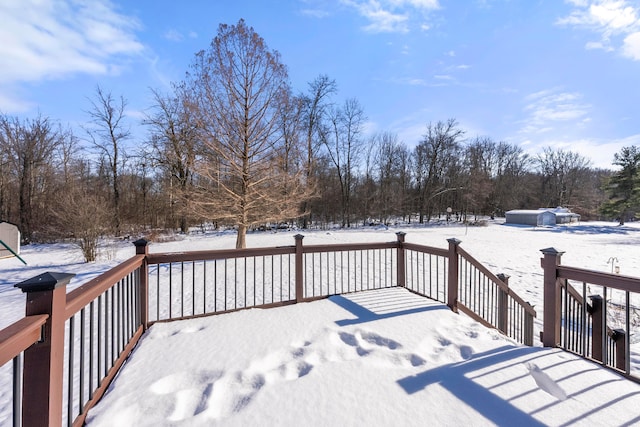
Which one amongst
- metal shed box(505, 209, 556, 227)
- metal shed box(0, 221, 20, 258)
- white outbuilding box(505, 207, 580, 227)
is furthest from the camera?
white outbuilding box(505, 207, 580, 227)

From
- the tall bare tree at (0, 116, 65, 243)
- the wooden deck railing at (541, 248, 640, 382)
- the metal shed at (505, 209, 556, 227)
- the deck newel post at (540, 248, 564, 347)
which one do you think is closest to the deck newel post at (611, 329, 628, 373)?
the wooden deck railing at (541, 248, 640, 382)

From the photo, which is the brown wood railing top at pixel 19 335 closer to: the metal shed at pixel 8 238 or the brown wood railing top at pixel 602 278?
the brown wood railing top at pixel 602 278

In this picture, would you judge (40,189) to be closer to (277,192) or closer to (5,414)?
(277,192)

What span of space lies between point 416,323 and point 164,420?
8.82 feet

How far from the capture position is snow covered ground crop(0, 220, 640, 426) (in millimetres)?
1838

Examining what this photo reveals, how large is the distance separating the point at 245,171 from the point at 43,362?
734 cm

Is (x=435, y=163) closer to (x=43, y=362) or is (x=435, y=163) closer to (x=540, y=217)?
(x=540, y=217)

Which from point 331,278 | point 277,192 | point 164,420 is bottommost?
point 331,278

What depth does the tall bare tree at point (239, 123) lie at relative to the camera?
25.2 feet

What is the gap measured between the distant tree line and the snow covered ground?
5745 mm

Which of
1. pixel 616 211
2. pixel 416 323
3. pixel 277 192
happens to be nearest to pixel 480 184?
pixel 616 211

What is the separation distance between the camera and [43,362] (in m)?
1.30

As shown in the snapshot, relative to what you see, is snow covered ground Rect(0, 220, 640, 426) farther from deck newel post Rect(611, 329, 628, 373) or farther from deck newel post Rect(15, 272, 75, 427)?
deck newel post Rect(611, 329, 628, 373)

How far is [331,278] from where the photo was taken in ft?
22.9
